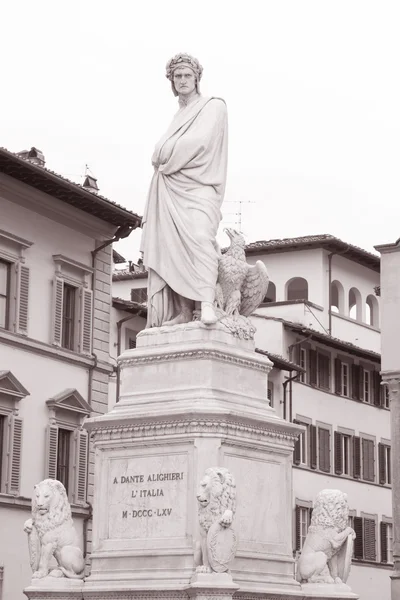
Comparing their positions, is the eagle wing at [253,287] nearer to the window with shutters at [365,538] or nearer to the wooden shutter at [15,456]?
the wooden shutter at [15,456]

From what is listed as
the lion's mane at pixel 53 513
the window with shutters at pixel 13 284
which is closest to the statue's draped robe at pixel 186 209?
Answer: the lion's mane at pixel 53 513

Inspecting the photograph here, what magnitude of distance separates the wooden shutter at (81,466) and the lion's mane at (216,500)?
25895 millimetres

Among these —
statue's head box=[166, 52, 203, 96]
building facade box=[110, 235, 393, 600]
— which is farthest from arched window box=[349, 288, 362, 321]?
statue's head box=[166, 52, 203, 96]

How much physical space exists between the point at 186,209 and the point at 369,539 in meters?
45.3

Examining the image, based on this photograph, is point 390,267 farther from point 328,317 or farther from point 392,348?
point 328,317

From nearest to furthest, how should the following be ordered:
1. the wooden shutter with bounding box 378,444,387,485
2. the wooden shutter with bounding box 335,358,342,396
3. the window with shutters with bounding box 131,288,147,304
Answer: the window with shutters with bounding box 131,288,147,304
the wooden shutter with bounding box 335,358,342,396
the wooden shutter with bounding box 378,444,387,485

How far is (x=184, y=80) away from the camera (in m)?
18.8

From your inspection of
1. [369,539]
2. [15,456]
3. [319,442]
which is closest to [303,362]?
[319,442]

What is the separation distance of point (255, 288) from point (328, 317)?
150 ft

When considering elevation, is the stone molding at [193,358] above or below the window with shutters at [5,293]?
below

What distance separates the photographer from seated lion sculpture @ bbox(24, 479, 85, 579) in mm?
17469

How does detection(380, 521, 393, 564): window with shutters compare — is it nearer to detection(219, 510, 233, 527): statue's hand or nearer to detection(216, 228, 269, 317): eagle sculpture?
detection(216, 228, 269, 317): eagle sculpture

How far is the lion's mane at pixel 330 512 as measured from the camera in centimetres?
1798

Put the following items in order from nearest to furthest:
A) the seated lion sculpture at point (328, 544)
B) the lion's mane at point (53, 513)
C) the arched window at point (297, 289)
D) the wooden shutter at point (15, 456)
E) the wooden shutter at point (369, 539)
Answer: the lion's mane at point (53, 513), the seated lion sculpture at point (328, 544), the wooden shutter at point (15, 456), the wooden shutter at point (369, 539), the arched window at point (297, 289)
